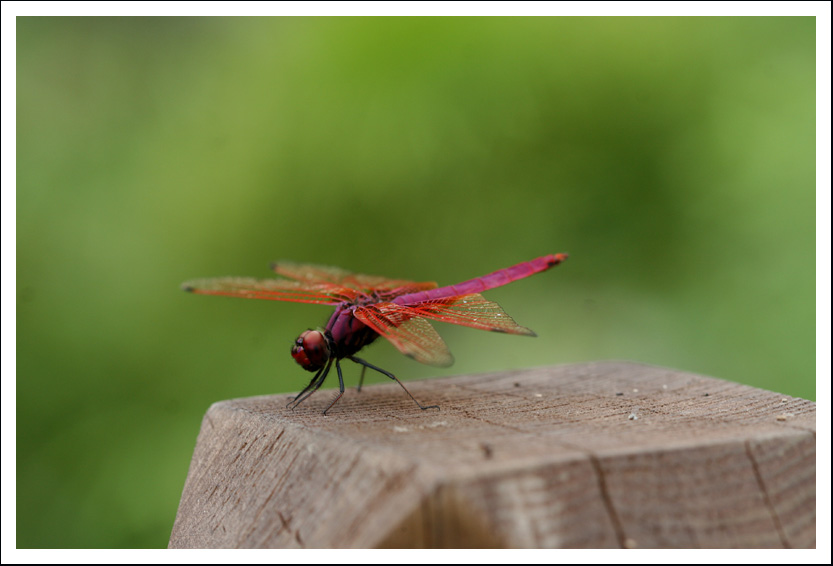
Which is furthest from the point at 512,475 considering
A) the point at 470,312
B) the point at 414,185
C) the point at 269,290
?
the point at 414,185

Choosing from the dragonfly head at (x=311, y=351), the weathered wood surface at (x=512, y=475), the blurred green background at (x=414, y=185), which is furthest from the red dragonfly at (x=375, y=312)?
the blurred green background at (x=414, y=185)

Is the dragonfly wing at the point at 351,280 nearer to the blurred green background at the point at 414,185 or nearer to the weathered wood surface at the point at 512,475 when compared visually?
the weathered wood surface at the point at 512,475

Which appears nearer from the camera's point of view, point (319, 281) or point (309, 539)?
point (309, 539)

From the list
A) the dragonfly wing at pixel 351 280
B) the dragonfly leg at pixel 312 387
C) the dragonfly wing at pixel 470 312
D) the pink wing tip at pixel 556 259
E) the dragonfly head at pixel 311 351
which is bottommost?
the dragonfly leg at pixel 312 387

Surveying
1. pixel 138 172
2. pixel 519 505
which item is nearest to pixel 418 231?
pixel 138 172

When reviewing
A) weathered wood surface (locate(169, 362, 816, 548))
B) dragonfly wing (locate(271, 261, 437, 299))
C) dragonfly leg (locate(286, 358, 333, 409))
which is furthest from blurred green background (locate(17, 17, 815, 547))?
weathered wood surface (locate(169, 362, 816, 548))

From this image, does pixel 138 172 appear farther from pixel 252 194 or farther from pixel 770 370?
pixel 770 370

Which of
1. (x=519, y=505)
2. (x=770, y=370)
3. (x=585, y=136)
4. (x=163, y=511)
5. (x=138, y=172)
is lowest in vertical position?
(x=163, y=511)
